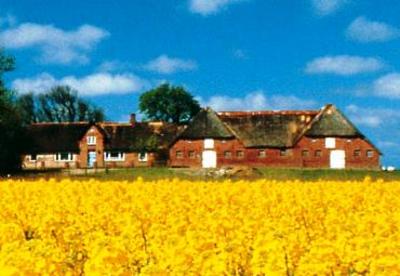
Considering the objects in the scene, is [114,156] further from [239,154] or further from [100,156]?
[239,154]

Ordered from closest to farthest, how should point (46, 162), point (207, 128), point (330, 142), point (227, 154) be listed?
point (330, 142), point (227, 154), point (207, 128), point (46, 162)

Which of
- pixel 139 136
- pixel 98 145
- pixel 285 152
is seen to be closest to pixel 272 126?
pixel 285 152

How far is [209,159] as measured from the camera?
281 ft

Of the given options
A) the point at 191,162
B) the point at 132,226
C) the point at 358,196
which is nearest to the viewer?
the point at 132,226

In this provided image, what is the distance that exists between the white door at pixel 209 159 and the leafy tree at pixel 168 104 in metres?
36.6

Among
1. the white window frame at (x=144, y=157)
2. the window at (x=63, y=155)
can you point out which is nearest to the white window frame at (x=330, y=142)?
→ the white window frame at (x=144, y=157)

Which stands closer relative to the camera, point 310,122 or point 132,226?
point 132,226

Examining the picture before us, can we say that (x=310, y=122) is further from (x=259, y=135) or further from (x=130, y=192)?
(x=130, y=192)

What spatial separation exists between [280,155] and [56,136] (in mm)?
28050

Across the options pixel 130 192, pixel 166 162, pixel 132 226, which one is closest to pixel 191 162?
pixel 166 162

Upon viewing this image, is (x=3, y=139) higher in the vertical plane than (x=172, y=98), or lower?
lower

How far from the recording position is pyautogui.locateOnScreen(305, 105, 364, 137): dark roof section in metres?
84.6

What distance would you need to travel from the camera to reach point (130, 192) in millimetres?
21281

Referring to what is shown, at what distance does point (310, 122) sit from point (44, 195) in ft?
218
